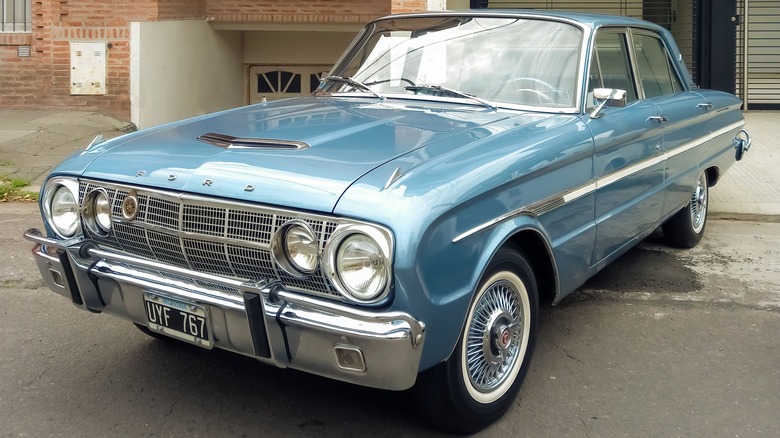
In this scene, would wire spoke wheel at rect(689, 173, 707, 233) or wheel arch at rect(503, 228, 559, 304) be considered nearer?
wheel arch at rect(503, 228, 559, 304)

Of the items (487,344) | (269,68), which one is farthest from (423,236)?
(269,68)

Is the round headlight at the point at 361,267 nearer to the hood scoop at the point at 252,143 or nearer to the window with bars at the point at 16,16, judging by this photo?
the hood scoop at the point at 252,143

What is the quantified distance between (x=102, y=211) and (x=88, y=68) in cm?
899

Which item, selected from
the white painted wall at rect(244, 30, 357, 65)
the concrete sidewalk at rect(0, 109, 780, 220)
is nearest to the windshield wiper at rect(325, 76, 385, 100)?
the concrete sidewalk at rect(0, 109, 780, 220)

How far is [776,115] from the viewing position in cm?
1102

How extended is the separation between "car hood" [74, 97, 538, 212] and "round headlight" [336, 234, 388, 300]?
151 mm

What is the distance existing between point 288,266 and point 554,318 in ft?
7.27

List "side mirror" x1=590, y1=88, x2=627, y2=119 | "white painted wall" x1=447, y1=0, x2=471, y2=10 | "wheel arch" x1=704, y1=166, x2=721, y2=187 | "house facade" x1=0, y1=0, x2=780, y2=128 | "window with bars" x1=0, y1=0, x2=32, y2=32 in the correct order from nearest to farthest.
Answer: "side mirror" x1=590, y1=88, x2=627, y2=119
"wheel arch" x1=704, y1=166, x2=721, y2=187
"white painted wall" x1=447, y1=0, x2=471, y2=10
"house facade" x1=0, y1=0, x2=780, y2=128
"window with bars" x1=0, y1=0, x2=32, y2=32

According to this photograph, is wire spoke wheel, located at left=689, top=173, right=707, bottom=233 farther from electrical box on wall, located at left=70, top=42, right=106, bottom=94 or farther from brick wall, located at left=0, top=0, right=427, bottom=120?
electrical box on wall, located at left=70, top=42, right=106, bottom=94

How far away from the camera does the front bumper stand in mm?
2822

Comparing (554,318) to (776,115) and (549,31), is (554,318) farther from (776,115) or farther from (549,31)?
(776,115)

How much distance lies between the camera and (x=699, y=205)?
6.30 metres

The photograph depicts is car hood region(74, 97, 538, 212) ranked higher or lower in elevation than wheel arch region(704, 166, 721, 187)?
higher

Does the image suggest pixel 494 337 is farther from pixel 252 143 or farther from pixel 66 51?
pixel 66 51
